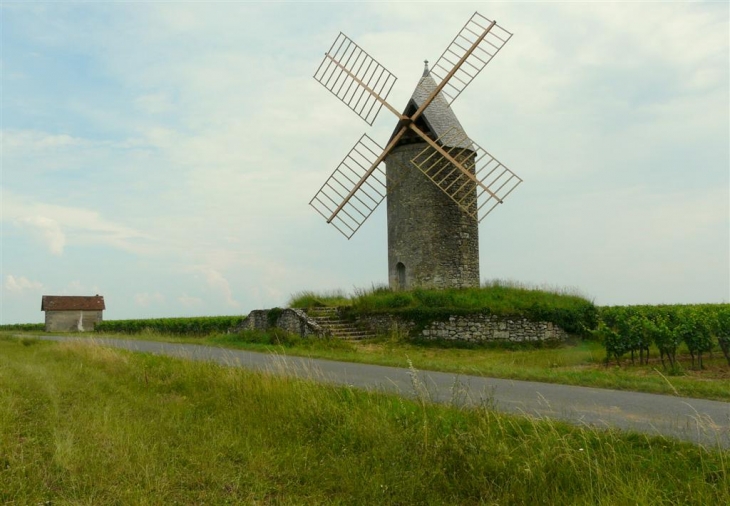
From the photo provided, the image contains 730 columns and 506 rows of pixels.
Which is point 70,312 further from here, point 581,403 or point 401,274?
point 581,403

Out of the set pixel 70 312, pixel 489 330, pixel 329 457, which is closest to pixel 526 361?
pixel 489 330

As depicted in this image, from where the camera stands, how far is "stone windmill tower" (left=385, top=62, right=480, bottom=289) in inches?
915

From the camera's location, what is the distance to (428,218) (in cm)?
2336

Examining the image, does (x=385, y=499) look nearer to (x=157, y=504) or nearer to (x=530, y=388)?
(x=157, y=504)

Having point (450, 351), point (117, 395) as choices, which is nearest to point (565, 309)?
point (450, 351)

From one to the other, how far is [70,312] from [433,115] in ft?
126

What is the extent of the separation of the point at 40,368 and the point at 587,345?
1643 cm

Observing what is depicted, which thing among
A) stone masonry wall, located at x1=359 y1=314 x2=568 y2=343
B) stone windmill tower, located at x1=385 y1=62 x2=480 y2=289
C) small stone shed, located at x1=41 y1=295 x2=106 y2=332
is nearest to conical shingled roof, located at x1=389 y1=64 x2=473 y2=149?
stone windmill tower, located at x1=385 y1=62 x2=480 y2=289

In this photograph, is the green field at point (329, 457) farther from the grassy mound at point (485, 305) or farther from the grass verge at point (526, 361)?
the grassy mound at point (485, 305)

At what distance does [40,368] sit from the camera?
494 inches

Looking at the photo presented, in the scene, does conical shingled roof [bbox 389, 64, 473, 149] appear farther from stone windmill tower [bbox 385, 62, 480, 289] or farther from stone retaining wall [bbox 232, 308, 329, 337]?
stone retaining wall [bbox 232, 308, 329, 337]

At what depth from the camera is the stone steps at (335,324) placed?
2154cm

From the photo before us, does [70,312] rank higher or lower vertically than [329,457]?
higher

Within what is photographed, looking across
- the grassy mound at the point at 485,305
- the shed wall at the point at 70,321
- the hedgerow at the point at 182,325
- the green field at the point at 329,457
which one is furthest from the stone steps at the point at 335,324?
the shed wall at the point at 70,321
